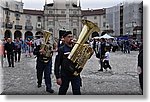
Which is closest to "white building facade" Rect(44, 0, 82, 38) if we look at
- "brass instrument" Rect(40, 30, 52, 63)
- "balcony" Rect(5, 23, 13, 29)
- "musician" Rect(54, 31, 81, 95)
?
"brass instrument" Rect(40, 30, 52, 63)

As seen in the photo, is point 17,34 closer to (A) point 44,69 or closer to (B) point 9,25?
(B) point 9,25

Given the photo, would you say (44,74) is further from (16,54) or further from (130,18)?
(130,18)

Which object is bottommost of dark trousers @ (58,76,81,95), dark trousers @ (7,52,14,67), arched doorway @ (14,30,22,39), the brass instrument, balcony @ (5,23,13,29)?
dark trousers @ (58,76,81,95)

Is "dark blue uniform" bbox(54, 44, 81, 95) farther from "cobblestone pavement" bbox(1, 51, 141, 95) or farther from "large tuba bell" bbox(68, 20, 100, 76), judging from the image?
A: "cobblestone pavement" bbox(1, 51, 141, 95)

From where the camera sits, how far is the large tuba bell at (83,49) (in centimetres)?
240

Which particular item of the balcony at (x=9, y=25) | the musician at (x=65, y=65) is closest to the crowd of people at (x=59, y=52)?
the musician at (x=65, y=65)

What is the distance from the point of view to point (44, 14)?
263 cm

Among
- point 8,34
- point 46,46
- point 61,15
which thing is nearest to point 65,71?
point 46,46

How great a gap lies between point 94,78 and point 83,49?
40 cm

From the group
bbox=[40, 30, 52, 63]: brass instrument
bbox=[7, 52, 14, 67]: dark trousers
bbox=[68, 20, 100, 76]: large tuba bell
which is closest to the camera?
bbox=[68, 20, 100, 76]: large tuba bell

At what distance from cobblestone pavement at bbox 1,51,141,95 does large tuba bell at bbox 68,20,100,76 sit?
166 millimetres

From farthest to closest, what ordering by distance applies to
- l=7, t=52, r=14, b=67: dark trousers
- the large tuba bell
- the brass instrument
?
l=7, t=52, r=14, b=67: dark trousers < the brass instrument < the large tuba bell

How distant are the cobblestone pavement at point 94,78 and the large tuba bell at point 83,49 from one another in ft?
0.54

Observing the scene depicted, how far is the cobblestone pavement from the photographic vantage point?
2.61m
